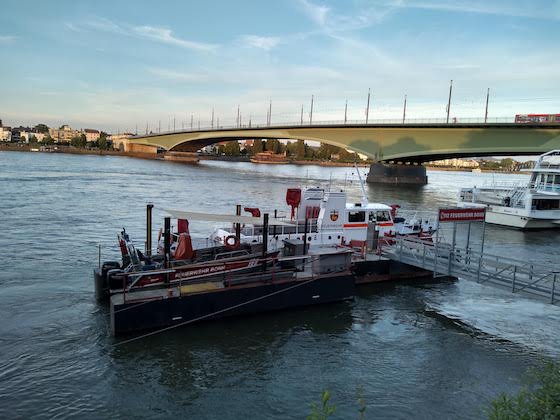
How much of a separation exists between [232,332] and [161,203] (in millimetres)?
33520

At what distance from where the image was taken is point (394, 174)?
85000mm

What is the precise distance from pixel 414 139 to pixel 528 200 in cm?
3289

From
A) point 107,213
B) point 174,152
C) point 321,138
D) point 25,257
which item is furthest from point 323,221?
point 174,152

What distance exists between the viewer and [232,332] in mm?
15125

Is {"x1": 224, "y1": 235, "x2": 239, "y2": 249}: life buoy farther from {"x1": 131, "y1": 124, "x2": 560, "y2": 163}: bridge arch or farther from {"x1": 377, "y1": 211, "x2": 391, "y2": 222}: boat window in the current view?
{"x1": 131, "y1": 124, "x2": 560, "y2": 163}: bridge arch

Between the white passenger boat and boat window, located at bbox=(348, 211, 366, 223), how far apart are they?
26.6 meters

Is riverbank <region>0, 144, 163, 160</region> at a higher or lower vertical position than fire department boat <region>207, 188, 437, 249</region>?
higher

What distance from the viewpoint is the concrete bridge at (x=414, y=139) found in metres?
60.9

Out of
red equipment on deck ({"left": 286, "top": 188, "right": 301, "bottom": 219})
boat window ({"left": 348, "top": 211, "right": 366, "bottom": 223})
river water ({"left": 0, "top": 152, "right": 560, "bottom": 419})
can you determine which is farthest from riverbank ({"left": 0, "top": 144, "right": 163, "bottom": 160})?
river water ({"left": 0, "top": 152, "right": 560, "bottom": 419})

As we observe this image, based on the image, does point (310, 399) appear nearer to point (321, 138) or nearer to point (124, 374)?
point (124, 374)

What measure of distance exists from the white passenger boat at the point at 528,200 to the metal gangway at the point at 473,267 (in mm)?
24998

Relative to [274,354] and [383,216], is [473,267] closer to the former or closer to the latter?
[383,216]

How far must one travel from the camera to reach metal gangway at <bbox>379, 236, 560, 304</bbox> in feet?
52.7

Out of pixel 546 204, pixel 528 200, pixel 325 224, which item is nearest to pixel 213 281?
pixel 325 224
